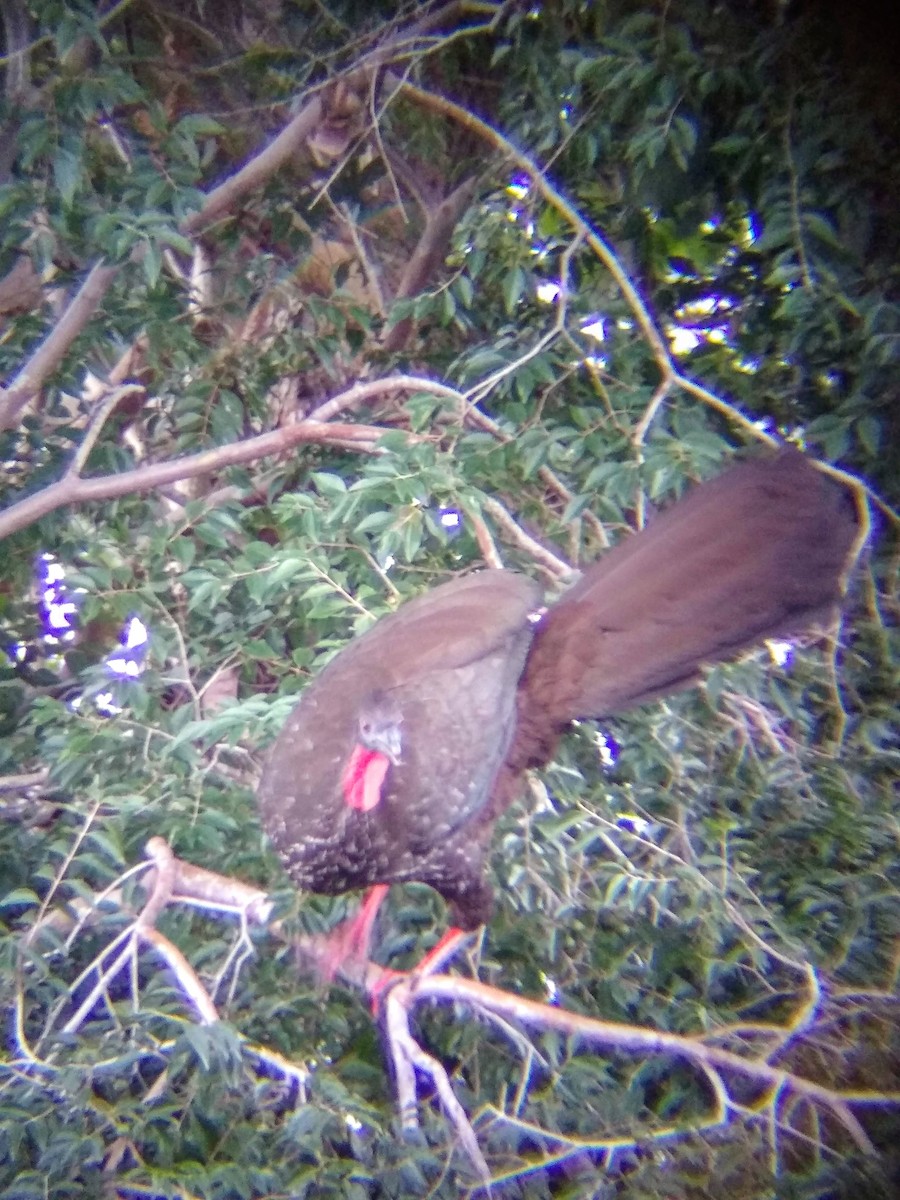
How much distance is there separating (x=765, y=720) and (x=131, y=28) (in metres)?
2.55

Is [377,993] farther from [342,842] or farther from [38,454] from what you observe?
[38,454]

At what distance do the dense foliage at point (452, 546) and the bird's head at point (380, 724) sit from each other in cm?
21

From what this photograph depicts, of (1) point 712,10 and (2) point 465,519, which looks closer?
(1) point 712,10

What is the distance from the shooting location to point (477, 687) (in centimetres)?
225

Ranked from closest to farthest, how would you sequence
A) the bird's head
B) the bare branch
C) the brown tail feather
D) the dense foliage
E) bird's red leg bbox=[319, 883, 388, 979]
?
the dense foliage → the brown tail feather → the bird's head → bird's red leg bbox=[319, 883, 388, 979] → the bare branch

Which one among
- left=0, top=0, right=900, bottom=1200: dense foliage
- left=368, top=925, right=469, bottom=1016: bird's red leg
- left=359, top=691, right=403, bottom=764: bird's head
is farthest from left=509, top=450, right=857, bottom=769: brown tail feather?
left=368, top=925, right=469, bottom=1016: bird's red leg

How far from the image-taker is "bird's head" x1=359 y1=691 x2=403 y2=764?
2.13 meters

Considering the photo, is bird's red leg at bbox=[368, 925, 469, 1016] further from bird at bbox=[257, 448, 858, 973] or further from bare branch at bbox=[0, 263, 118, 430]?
bare branch at bbox=[0, 263, 118, 430]

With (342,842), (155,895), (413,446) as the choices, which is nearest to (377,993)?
(342,842)

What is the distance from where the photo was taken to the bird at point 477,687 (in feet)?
6.55

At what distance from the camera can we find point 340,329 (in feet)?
9.59

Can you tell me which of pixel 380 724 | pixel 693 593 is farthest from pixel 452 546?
pixel 693 593

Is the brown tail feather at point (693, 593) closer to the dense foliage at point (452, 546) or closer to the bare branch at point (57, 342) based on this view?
the dense foliage at point (452, 546)

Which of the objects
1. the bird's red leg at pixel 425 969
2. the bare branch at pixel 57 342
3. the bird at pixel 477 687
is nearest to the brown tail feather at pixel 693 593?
the bird at pixel 477 687
